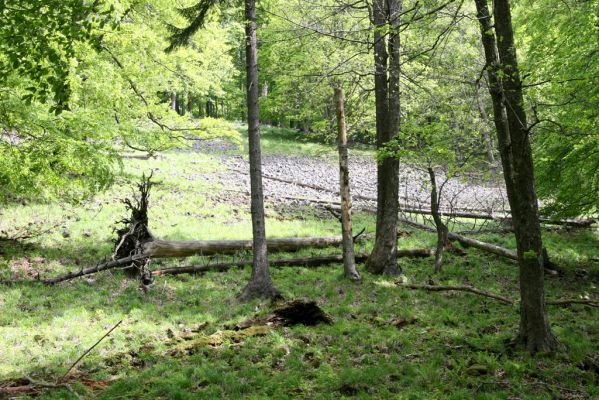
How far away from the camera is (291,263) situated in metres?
13.7

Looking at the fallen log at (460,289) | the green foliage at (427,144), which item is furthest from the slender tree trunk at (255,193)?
the fallen log at (460,289)

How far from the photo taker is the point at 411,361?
7637 millimetres

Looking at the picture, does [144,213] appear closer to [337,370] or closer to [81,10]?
[337,370]

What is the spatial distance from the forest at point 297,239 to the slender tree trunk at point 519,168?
0.03m

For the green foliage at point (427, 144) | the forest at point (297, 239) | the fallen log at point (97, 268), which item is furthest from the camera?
the green foliage at point (427, 144)

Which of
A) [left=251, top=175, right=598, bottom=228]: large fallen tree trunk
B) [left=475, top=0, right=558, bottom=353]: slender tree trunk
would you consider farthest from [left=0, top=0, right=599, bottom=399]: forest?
[left=251, top=175, right=598, bottom=228]: large fallen tree trunk

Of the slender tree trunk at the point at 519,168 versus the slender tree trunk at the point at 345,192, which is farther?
the slender tree trunk at the point at 345,192

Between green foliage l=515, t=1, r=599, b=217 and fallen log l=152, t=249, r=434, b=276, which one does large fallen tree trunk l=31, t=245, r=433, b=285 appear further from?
green foliage l=515, t=1, r=599, b=217

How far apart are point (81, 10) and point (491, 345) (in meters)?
7.64

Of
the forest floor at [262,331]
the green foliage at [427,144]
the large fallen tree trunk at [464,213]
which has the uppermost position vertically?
the green foliage at [427,144]

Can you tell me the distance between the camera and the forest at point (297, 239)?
6859 millimetres

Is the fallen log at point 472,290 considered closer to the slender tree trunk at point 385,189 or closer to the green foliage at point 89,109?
the slender tree trunk at point 385,189

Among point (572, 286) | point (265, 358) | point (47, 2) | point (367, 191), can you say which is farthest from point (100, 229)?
point (367, 191)

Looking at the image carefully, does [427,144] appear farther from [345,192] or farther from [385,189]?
[345,192]
